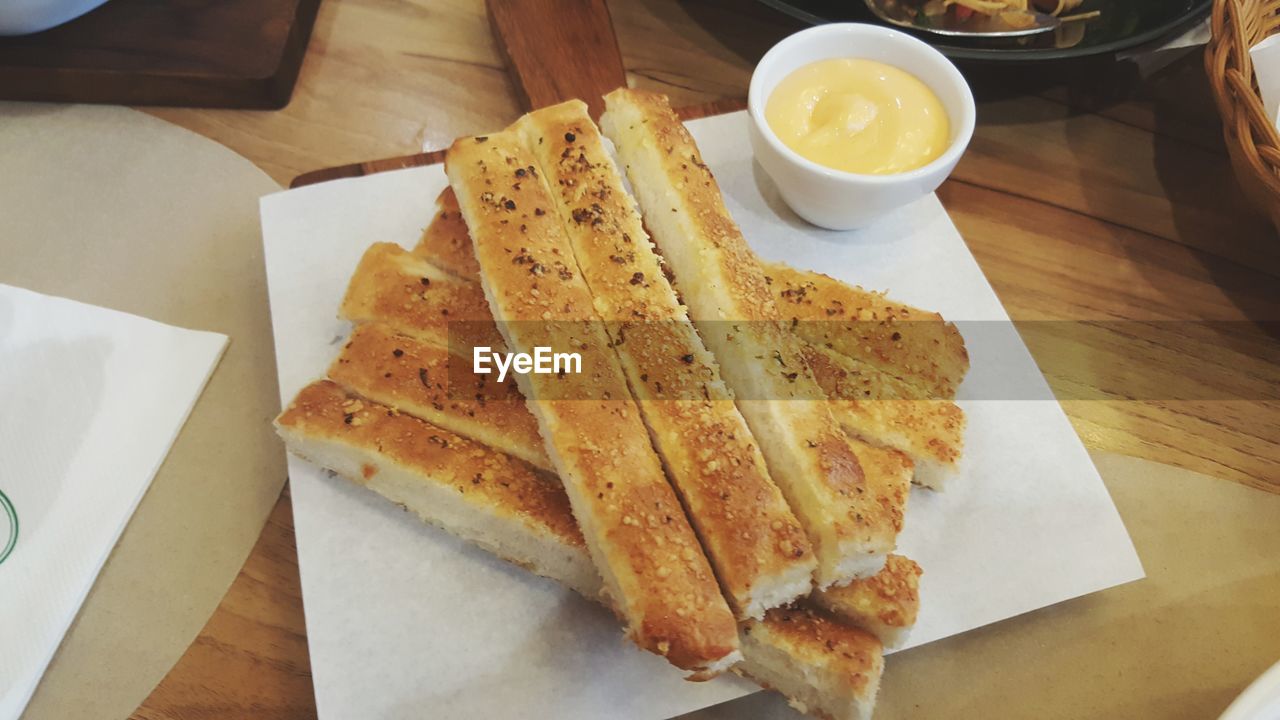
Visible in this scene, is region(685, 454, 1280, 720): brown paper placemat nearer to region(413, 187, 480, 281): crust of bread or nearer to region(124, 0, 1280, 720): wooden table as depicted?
region(124, 0, 1280, 720): wooden table

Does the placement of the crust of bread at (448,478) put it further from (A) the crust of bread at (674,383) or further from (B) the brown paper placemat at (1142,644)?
(B) the brown paper placemat at (1142,644)

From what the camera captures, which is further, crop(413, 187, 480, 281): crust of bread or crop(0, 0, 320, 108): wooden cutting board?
crop(0, 0, 320, 108): wooden cutting board

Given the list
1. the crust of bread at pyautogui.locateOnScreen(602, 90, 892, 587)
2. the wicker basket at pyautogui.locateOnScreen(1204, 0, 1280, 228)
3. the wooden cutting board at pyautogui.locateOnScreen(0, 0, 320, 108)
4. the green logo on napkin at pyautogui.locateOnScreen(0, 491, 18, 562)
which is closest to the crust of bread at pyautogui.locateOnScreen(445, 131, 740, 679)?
the crust of bread at pyautogui.locateOnScreen(602, 90, 892, 587)

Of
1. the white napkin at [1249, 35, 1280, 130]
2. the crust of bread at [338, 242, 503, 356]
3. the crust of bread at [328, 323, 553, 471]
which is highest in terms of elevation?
the white napkin at [1249, 35, 1280, 130]

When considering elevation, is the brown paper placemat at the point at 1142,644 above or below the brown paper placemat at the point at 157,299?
below

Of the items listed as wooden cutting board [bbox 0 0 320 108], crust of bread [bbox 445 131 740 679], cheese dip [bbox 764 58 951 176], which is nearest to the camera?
crust of bread [bbox 445 131 740 679]

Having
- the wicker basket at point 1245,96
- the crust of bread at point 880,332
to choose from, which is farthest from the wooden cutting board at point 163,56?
the wicker basket at point 1245,96

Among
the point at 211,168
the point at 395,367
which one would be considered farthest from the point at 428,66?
the point at 395,367
